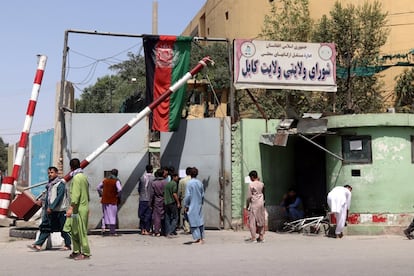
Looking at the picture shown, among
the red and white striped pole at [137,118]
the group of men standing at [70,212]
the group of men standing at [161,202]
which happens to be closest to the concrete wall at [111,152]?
the group of men standing at [161,202]

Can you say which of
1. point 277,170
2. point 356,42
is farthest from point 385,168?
point 356,42

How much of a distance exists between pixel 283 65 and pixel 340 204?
4117 millimetres

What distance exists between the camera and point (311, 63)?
1523cm

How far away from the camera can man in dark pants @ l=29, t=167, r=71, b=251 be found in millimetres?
10523

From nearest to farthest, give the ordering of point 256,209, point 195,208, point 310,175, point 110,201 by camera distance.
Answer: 1. point 195,208
2. point 256,209
3. point 110,201
4. point 310,175

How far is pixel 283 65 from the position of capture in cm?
1506

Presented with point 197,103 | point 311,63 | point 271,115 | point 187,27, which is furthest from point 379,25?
point 187,27

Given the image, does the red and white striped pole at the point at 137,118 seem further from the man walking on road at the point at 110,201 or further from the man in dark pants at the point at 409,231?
the man in dark pants at the point at 409,231

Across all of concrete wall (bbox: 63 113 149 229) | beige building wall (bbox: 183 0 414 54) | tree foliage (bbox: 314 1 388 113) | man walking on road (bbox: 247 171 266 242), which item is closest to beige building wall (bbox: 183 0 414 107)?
beige building wall (bbox: 183 0 414 54)

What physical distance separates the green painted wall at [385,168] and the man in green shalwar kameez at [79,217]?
22.0 ft

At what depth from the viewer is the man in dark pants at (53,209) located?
10.5m

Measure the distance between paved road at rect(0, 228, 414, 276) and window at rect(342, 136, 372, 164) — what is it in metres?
1.85

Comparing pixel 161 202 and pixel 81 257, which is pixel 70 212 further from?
pixel 161 202

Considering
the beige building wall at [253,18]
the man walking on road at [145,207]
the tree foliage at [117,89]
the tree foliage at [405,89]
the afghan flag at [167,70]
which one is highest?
the beige building wall at [253,18]
